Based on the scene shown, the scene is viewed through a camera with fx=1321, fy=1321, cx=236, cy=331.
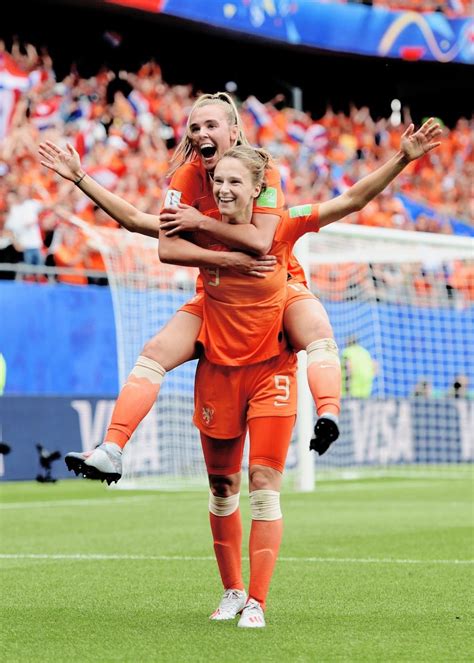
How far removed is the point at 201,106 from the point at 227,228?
58 centimetres

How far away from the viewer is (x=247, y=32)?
2600 cm

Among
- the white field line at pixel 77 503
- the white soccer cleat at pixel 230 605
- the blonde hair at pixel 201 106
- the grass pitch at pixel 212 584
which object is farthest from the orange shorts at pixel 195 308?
the white field line at pixel 77 503

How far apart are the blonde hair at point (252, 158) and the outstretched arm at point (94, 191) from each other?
636 millimetres

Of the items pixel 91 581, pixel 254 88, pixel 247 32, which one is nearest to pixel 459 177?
pixel 254 88

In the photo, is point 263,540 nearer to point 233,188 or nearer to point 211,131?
point 233,188

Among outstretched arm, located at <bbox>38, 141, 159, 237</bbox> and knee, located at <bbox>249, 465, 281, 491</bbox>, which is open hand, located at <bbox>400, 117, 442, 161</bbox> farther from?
knee, located at <bbox>249, 465, 281, 491</bbox>

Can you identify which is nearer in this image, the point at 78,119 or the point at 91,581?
the point at 91,581

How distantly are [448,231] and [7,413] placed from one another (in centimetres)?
1461

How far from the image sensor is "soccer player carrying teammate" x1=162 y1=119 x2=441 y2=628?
228 inches

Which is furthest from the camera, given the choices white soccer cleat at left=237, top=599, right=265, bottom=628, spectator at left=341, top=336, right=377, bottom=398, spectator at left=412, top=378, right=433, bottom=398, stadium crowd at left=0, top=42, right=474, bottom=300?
spectator at left=412, top=378, right=433, bottom=398

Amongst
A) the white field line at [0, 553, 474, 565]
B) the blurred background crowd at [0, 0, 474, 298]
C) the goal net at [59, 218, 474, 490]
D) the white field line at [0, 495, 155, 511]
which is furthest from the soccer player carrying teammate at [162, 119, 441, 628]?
the goal net at [59, 218, 474, 490]

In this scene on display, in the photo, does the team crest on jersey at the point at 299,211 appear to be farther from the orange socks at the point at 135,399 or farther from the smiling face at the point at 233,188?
the orange socks at the point at 135,399

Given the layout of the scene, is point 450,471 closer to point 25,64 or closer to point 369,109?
point 25,64

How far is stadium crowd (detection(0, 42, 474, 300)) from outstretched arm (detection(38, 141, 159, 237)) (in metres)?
10.9
